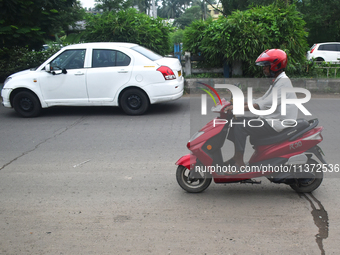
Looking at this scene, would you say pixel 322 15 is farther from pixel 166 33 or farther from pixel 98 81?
pixel 98 81

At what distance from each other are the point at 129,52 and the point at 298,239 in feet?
21.1

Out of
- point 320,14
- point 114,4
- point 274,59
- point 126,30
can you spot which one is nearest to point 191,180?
point 274,59

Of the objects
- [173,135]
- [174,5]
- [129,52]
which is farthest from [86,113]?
[174,5]

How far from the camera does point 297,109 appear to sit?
410cm

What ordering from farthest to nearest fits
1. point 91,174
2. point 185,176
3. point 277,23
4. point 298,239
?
1. point 277,23
2. point 91,174
3. point 185,176
4. point 298,239

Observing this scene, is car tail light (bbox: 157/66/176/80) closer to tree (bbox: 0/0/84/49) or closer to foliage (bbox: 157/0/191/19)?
tree (bbox: 0/0/84/49)

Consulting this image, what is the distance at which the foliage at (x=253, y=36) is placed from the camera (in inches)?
445

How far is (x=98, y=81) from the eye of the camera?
28.2 ft

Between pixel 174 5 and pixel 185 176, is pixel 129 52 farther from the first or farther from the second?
pixel 174 5

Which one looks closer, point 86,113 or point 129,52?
point 129,52

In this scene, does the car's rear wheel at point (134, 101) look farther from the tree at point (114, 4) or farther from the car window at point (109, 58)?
the tree at point (114, 4)

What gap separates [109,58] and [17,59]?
17.7 ft

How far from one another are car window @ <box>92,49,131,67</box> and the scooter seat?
205 inches

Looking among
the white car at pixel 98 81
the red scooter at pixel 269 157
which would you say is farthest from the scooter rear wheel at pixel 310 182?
the white car at pixel 98 81
